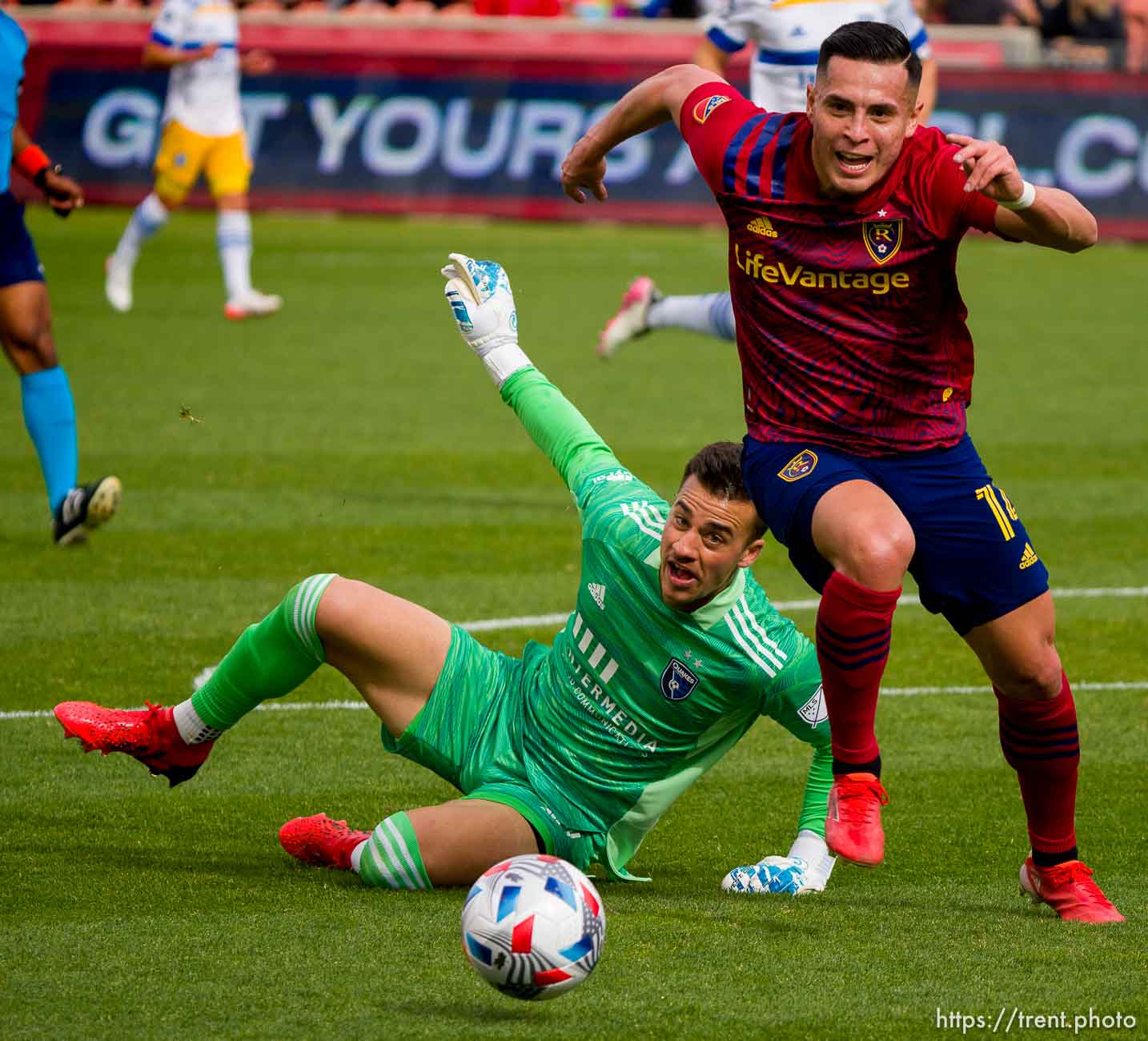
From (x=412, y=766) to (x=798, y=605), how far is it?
241 centimetres

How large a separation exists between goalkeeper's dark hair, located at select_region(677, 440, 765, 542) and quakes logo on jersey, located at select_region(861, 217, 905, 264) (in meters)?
0.53

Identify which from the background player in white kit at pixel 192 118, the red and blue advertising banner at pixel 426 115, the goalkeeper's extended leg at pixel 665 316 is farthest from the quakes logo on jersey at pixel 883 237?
the red and blue advertising banner at pixel 426 115

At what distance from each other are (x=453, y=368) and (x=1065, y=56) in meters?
9.21

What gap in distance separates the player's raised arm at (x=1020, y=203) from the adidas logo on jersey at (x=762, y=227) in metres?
0.45

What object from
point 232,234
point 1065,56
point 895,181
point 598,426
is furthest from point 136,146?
point 895,181

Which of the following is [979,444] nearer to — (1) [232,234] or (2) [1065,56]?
(1) [232,234]

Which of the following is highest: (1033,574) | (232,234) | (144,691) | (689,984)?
(1033,574)

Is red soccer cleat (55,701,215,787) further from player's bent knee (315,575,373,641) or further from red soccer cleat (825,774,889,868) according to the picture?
red soccer cleat (825,774,889,868)

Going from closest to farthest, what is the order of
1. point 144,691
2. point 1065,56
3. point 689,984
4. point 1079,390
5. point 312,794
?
point 689,984 → point 312,794 → point 144,691 → point 1079,390 → point 1065,56

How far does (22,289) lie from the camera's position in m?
8.45

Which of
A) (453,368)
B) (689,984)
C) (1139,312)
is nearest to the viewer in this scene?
(689,984)

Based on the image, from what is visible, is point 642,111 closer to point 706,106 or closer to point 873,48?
point 706,106

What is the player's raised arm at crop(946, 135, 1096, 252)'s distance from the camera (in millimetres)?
4012

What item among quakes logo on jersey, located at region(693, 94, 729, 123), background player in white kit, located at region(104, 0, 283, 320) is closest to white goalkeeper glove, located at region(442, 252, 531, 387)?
quakes logo on jersey, located at region(693, 94, 729, 123)
